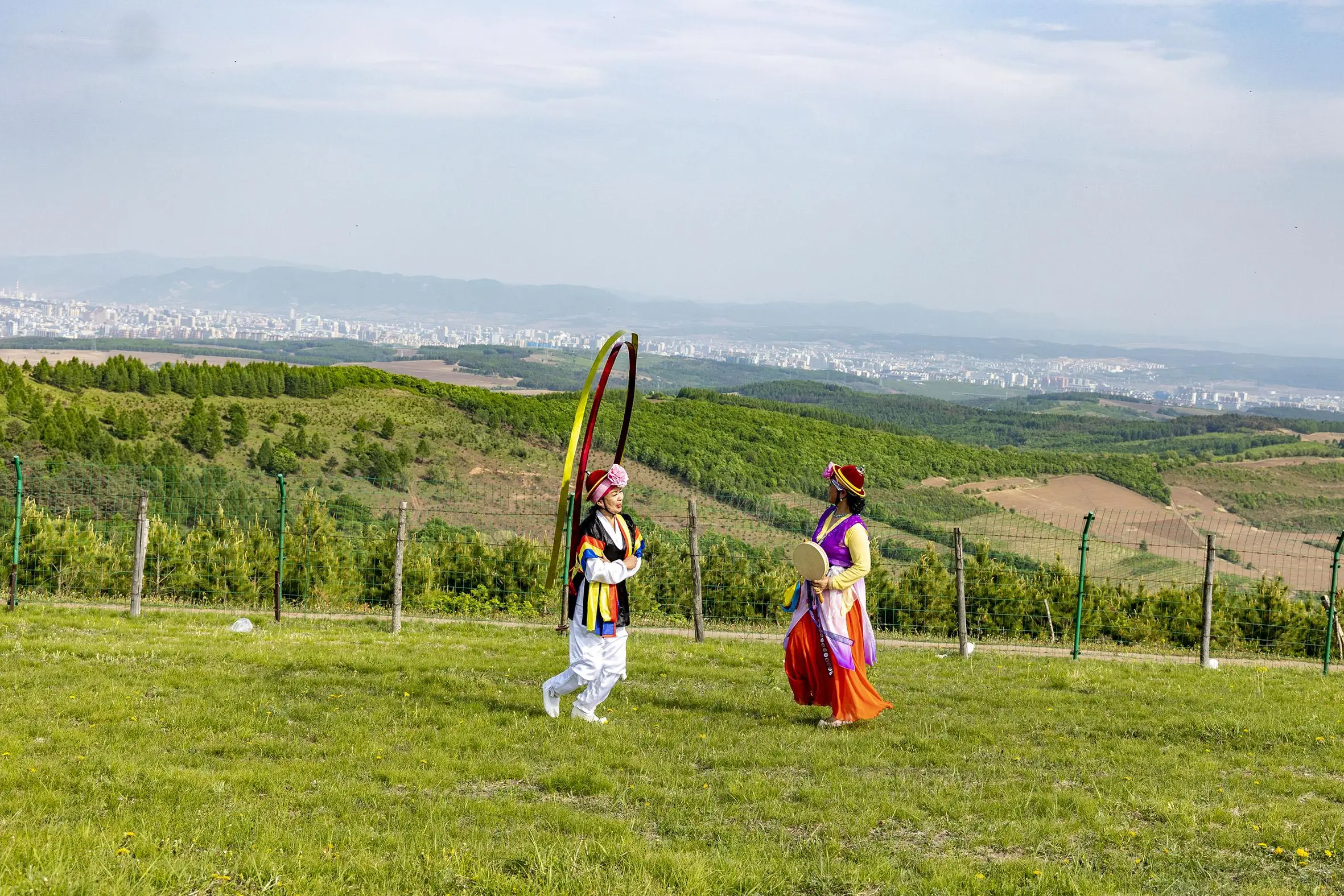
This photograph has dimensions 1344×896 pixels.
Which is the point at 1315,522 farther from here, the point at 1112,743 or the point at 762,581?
the point at 1112,743

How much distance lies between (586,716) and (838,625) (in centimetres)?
237

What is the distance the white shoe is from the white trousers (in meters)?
0.02

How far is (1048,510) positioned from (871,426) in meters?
34.1

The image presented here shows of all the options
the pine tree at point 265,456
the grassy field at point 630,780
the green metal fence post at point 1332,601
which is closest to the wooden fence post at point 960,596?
the grassy field at point 630,780

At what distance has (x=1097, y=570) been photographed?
1270 inches

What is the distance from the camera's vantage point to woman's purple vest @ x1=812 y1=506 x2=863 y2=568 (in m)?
9.93

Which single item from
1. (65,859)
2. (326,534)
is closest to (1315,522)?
(326,534)

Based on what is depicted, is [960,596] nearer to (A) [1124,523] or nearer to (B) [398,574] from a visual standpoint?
(B) [398,574]

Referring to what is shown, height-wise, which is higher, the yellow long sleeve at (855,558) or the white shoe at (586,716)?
the yellow long sleeve at (855,558)

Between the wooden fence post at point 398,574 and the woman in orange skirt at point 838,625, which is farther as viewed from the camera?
the wooden fence post at point 398,574

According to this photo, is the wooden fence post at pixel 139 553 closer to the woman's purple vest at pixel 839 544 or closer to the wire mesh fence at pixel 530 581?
the wire mesh fence at pixel 530 581

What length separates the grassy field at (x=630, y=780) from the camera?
595 cm

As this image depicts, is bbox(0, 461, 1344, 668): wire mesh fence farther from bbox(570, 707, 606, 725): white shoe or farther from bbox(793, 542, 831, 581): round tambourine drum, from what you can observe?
bbox(570, 707, 606, 725): white shoe

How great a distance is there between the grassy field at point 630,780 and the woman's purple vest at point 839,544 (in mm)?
1462
